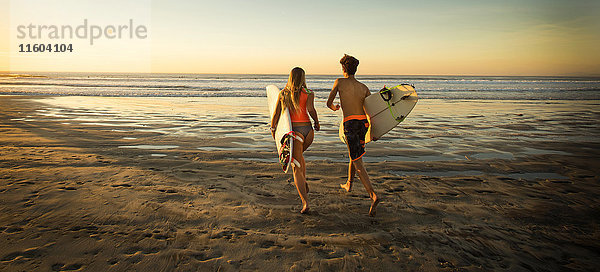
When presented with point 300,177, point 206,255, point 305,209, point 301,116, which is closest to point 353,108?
point 301,116

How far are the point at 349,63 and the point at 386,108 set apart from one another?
1050mm

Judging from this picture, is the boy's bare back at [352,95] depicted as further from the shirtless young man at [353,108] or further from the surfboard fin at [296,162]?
the surfboard fin at [296,162]

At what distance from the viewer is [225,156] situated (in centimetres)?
689

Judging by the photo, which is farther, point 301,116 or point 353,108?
point 353,108

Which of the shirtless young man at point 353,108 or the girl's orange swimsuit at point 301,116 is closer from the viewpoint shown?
the girl's orange swimsuit at point 301,116

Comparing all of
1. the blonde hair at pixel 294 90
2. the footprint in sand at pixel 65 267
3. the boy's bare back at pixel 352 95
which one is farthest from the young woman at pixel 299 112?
the footprint in sand at pixel 65 267

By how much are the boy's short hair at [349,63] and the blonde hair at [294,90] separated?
0.60 m

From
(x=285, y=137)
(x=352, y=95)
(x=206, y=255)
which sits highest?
(x=352, y=95)

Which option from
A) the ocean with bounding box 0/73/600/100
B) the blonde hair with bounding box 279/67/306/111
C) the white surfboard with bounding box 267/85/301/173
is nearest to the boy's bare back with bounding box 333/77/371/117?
the blonde hair with bounding box 279/67/306/111

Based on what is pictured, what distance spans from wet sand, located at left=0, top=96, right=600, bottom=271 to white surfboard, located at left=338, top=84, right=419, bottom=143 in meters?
0.88

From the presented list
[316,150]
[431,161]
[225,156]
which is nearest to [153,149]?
[225,156]

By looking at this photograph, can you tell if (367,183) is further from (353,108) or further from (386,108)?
(386,108)

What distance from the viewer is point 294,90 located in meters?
4.15

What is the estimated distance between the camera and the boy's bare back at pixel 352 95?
14.5 ft
